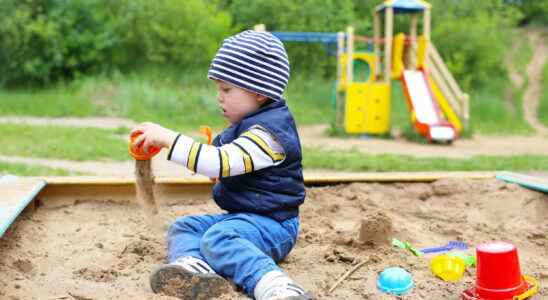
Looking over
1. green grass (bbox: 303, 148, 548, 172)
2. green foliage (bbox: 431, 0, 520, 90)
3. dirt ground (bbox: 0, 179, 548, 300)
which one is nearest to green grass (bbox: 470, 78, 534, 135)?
green foliage (bbox: 431, 0, 520, 90)

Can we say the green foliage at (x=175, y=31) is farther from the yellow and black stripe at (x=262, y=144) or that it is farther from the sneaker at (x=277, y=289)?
the sneaker at (x=277, y=289)

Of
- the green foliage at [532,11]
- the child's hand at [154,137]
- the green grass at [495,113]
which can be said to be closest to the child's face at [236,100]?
the child's hand at [154,137]

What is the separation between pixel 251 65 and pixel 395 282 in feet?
2.50

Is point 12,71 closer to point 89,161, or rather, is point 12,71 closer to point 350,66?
point 350,66

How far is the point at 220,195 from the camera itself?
7.53 feet

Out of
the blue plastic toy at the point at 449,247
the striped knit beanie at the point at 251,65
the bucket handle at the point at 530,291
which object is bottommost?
the blue plastic toy at the point at 449,247

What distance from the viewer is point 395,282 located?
201 cm

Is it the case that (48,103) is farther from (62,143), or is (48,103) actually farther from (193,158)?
(193,158)

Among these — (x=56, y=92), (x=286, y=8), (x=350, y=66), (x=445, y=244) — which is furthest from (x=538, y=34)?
(x=445, y=244)

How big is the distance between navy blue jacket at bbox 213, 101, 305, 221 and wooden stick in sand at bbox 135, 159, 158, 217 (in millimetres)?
279

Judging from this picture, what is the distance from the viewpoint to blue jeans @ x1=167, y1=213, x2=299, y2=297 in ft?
6.54

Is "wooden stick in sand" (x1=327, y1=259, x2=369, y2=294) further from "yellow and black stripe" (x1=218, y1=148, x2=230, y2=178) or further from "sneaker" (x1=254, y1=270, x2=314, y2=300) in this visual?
"yellow and black stripe" (x1=218, y1=148, x2=230, y2=178)

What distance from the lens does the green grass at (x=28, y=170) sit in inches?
177

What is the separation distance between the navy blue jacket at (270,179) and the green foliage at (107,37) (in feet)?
28.3
